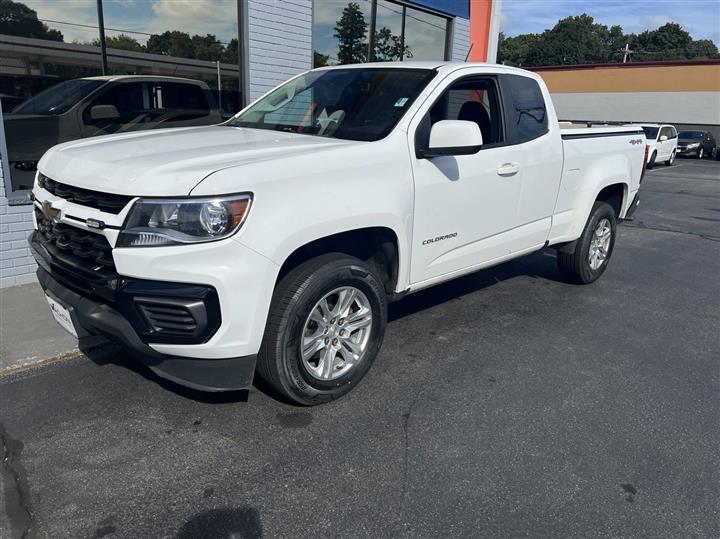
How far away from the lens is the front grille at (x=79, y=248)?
2844 mm

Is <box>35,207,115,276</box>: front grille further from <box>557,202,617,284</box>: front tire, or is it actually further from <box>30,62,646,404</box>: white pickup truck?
<box>557,202,617,284</box>: front tire

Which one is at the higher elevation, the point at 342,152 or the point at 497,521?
the point at 342,152

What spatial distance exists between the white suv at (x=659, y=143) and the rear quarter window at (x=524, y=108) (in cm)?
1867

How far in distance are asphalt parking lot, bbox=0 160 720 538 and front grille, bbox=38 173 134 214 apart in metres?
1.21

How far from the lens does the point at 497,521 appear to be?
2.56 meters

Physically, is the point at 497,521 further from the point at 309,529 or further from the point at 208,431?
the point at 208,431

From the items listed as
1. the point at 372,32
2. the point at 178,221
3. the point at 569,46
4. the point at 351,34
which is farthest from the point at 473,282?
the point at 569,46

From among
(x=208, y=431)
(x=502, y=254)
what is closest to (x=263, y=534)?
(x=208, y=431)

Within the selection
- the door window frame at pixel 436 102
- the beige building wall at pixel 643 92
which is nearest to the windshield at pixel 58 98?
the door window frame at pixel 436 102

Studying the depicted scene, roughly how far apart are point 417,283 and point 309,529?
5.94ft

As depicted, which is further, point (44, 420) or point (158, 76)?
point (158, 76)

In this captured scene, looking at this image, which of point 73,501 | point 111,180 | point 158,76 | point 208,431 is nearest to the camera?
point 73,501

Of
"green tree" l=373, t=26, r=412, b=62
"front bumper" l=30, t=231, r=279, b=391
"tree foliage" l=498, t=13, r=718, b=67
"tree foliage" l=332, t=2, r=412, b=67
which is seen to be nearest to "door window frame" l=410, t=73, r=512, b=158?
"front bumper" l=30, t=231, r=279, b=391

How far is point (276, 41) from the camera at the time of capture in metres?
7.54
